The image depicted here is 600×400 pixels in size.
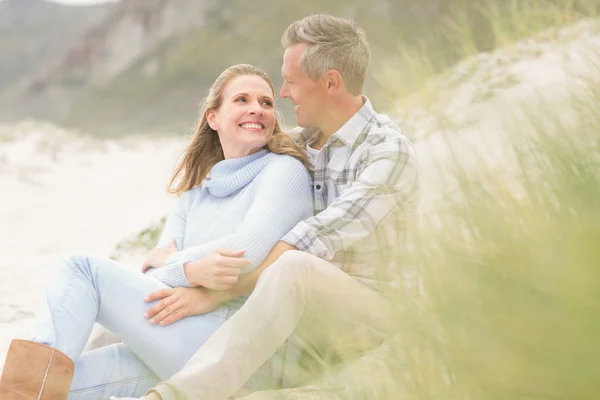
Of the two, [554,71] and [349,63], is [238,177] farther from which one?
[554,71]

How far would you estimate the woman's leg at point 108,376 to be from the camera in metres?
2.62

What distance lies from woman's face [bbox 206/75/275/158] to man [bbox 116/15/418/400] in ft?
0.37

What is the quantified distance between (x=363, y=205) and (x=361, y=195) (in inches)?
1.3

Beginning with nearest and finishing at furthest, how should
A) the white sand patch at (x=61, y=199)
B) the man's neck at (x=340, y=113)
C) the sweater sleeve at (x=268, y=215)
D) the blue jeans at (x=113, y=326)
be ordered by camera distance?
the blue jeans at (x=113, y=326) < the sweater sleeve at (x=268, y=215) < the man's neck at (x=340, y=113) < the white sand patch at (x=61, y=199)

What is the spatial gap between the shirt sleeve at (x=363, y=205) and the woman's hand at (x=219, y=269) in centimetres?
18

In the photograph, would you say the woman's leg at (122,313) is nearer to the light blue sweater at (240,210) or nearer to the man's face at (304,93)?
the light blue sweater at (240,210)

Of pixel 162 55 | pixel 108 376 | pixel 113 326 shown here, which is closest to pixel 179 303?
pixel 113 326

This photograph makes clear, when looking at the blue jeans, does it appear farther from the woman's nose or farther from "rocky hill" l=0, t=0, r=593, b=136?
"rocky hill" l=0, t=0, r=593, b=136

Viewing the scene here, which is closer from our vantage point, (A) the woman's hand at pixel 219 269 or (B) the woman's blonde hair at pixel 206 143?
(A) the woman's hand at pixel 219 269

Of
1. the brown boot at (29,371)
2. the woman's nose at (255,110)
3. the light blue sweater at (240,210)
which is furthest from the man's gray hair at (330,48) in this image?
the brown boot at (29,371)

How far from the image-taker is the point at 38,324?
2457mm

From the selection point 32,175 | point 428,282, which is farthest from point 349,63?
point 32,175

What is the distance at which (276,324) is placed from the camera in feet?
7.39

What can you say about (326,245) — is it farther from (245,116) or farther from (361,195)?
(245,116)
